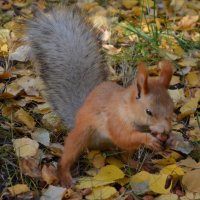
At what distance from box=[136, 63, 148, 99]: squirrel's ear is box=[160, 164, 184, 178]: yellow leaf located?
28 cm

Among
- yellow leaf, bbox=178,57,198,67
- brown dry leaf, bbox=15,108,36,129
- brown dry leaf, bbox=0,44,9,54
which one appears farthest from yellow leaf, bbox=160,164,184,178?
brown dry leaf, bbox=0,44,9,54

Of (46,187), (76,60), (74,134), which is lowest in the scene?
(46,187)

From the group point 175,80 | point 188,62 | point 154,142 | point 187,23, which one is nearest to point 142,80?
point 154,142

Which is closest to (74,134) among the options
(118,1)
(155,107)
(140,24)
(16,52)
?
(155,107)

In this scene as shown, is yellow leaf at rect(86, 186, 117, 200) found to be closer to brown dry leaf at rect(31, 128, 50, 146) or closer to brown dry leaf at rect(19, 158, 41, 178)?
brown dry leaf at rect(19, 158, 41, 178)

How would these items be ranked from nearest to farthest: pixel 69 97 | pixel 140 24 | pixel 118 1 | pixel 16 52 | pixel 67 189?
pixel 67 189, pixel 69 97, pixel 16 52, pixel 140 24, pixel 118 1

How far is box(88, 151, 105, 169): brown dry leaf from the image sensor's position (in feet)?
5.87

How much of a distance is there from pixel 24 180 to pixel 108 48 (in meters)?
1.02

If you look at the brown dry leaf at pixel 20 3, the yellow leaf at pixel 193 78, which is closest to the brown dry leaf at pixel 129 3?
the brown dry leaf at pixel 20 3

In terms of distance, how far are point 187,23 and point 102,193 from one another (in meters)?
1.38

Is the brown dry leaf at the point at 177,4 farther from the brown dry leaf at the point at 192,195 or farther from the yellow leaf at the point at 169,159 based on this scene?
the brown dry leaf at the point at 192,195

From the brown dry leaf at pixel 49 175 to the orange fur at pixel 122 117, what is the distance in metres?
0.02

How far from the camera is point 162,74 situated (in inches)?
63.6

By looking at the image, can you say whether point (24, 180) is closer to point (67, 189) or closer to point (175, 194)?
point (67, 189)
